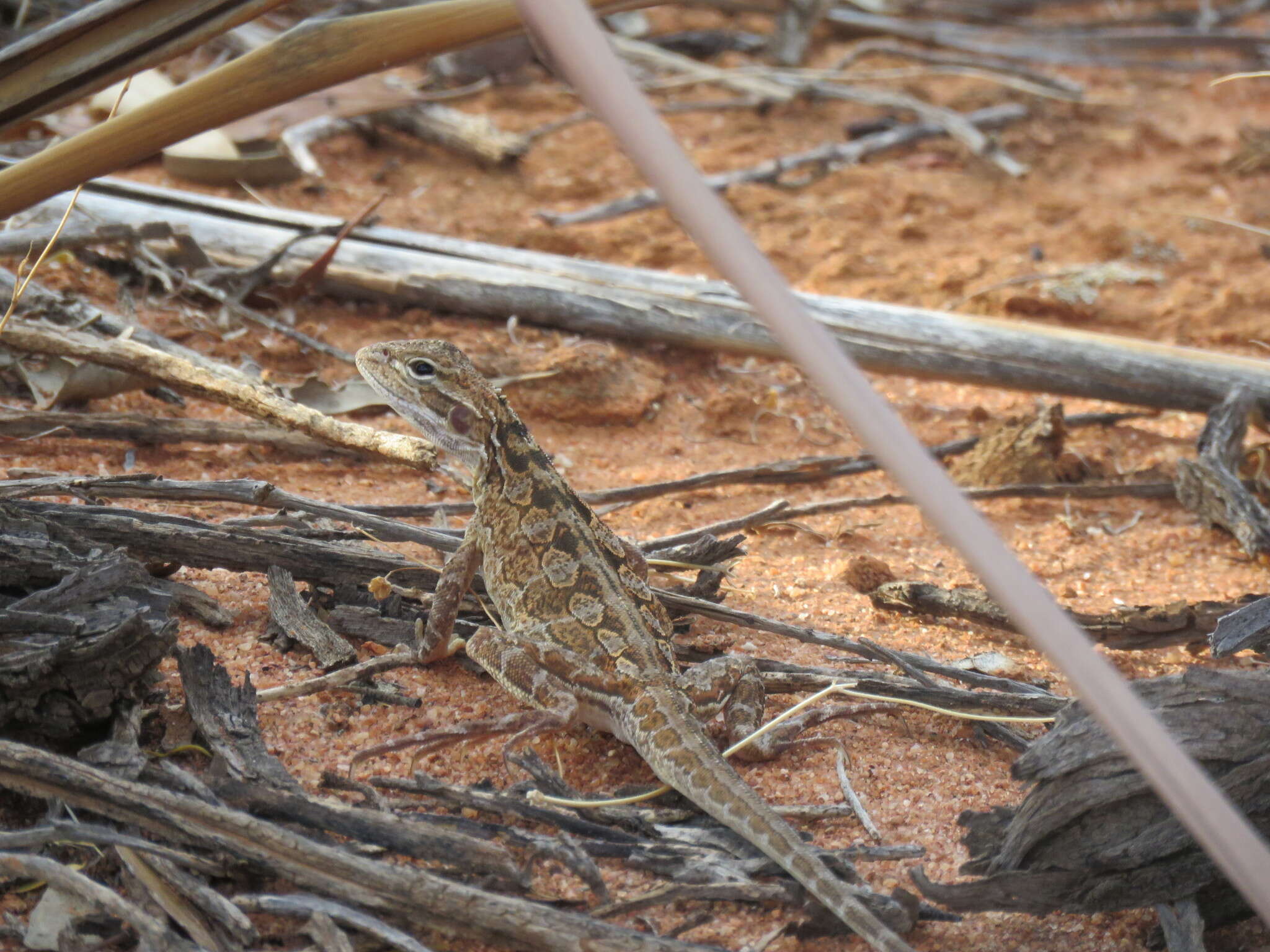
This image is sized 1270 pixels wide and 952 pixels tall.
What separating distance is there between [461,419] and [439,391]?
12cm

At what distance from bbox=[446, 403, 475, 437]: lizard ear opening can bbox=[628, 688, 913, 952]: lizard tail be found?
1.26 meters

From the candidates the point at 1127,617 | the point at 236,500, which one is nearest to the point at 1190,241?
the point at 1127,617

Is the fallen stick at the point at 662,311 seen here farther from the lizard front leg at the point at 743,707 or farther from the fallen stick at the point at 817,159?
the lizard front leg at the point at 743,707

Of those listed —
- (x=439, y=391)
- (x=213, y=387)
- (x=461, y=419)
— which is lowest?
(x=461, y=419)

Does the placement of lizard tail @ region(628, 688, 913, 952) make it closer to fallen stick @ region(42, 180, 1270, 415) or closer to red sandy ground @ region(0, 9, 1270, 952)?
red sandy ground @ region(0, 9, 1270, 952)

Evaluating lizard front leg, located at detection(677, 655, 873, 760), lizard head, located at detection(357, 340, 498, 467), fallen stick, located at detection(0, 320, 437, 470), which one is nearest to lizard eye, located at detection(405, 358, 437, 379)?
lizard head, located at detection(357, 340, 498, 467)

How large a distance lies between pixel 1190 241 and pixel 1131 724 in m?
8.15

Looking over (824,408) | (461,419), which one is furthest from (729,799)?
(824,408)

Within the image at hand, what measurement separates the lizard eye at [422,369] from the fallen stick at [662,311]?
218 cm

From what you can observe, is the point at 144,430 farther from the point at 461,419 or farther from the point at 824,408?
the point at 824,408

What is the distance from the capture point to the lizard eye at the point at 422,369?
3.87 metres

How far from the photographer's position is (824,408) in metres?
6.34

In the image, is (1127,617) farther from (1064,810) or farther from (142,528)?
(142,528)

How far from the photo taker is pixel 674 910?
2588 millimetres
